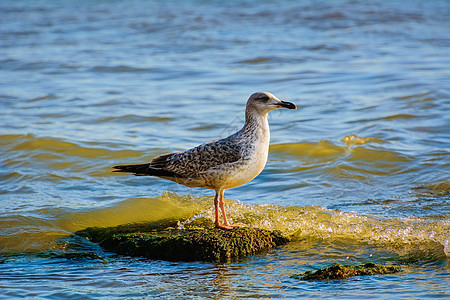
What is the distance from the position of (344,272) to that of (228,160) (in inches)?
61.2

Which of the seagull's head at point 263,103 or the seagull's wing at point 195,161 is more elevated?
the seagull's head at point 263,103

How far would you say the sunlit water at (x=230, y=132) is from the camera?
5141 mm

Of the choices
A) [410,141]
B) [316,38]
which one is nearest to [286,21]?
[316,38]

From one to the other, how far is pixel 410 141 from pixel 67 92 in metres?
7.13

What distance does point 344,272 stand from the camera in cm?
484

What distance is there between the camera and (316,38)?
18.6m

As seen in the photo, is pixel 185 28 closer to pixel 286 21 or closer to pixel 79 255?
pixel 286 21

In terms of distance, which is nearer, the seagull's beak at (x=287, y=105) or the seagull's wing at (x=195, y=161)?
the seagull's wing at (x=195, y=161)

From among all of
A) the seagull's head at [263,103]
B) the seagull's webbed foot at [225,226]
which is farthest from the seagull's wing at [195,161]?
the seagull's webbed foot at [225,226]

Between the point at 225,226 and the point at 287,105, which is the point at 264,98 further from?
the point at 225,226

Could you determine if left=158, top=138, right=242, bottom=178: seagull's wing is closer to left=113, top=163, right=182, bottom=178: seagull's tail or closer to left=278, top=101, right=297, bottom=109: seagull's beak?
left=113, top=163, right=182, bottom=178: seagull's tail

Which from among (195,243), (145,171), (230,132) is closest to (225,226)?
(195,243)

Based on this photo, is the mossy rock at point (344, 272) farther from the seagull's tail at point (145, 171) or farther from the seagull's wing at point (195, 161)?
the seagull's tail at point (145, 171)

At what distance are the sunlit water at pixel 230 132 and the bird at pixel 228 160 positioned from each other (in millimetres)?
738
